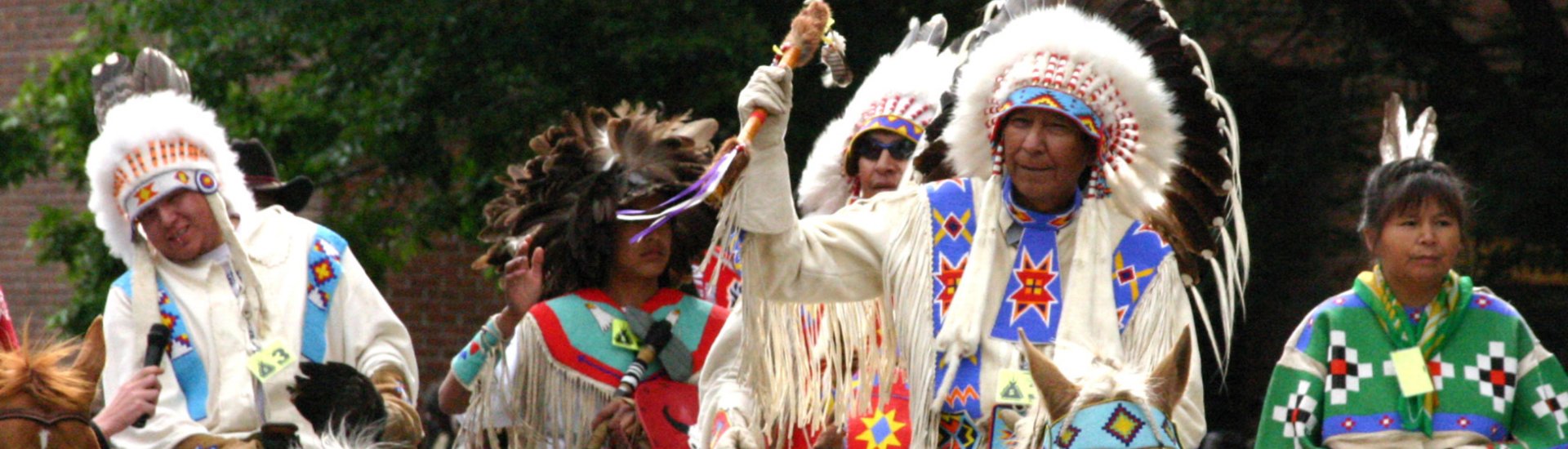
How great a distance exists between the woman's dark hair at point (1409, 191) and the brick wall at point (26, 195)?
11.1 meters

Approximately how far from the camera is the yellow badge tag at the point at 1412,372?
4977 millimetres

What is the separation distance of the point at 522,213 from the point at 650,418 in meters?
0.73

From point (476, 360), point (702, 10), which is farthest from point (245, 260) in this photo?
point (702, 10)

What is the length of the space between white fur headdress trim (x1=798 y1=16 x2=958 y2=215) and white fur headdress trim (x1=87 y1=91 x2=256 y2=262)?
1805 millimetres

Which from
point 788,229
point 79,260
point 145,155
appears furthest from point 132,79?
point 79,260

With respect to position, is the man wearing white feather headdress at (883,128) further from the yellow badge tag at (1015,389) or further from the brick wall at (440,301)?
the brick wall at (440,301)

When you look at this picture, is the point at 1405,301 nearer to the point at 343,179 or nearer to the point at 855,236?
the point at 855,236

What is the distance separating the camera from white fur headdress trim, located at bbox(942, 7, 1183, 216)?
4414mm

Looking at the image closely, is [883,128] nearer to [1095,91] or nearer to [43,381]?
[1095,91]

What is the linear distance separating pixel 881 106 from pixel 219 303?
2054 millimetres

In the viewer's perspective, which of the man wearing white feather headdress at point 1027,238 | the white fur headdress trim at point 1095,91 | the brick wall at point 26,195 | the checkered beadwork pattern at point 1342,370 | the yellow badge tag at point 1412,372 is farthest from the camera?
the brick wall at point 26,195

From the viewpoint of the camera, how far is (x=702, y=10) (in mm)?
8969

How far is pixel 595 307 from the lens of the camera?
17.8 ft

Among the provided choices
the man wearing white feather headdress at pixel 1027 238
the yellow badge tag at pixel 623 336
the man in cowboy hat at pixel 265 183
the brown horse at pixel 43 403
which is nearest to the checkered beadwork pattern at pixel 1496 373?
the man wearing white feather headdress at pixel 1027 238
